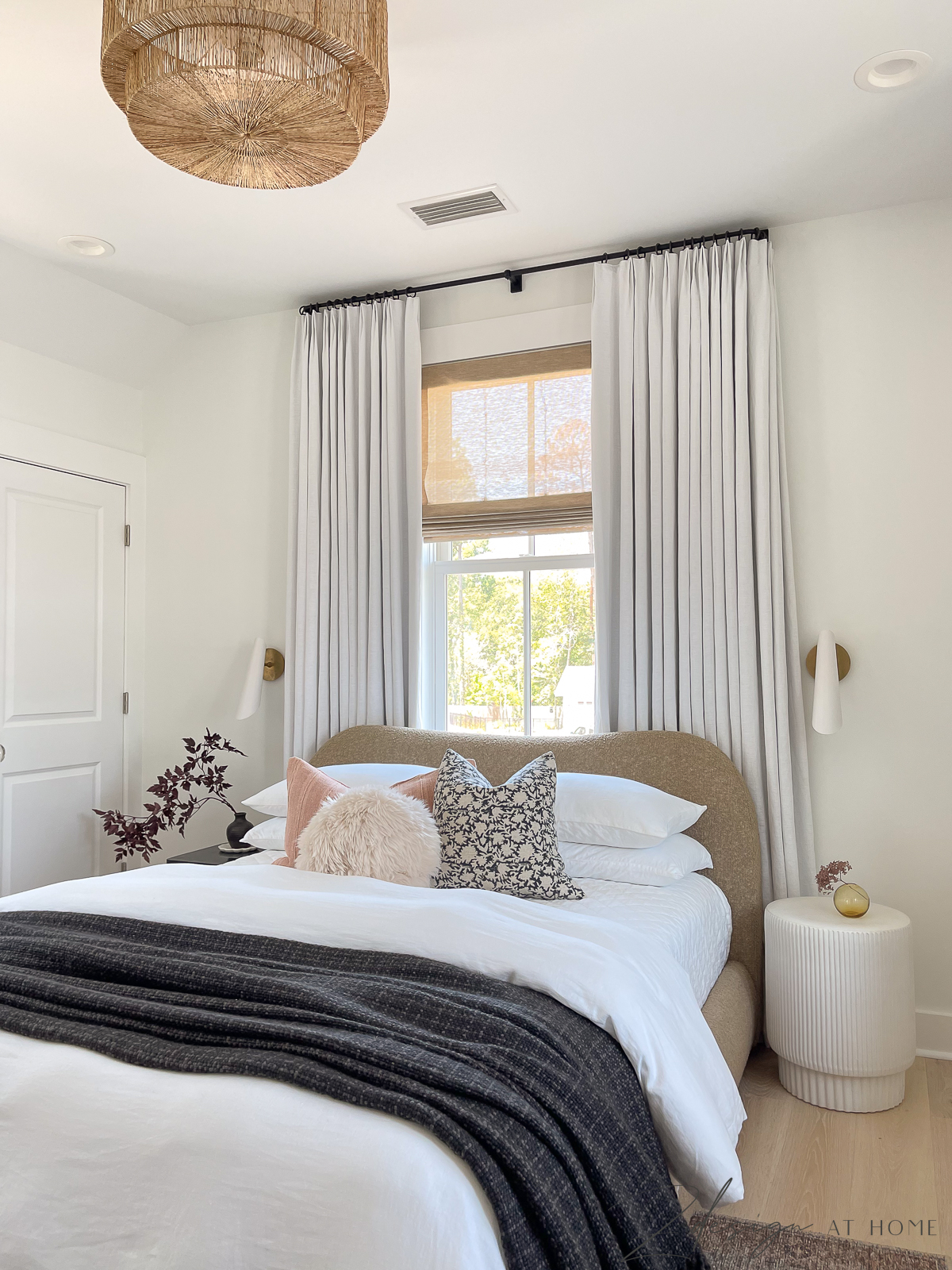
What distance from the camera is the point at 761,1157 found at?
2193mm

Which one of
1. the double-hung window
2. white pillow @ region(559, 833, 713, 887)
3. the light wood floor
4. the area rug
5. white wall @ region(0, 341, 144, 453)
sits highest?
white wall @ region(0, 341, 144, 453)

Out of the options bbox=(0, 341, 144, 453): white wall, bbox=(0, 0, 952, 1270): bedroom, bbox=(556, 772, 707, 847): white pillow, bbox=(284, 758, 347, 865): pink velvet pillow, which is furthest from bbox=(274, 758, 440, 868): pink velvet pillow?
bbox=(0, 341, 144, 453): white wall

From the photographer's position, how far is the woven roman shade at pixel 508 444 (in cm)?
335

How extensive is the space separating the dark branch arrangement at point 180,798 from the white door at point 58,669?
199 millimetres

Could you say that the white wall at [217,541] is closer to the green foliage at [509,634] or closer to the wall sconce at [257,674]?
the wall sconce at [257,674]

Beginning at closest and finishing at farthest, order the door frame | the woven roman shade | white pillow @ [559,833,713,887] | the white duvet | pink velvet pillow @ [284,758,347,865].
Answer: the white duvet < white pillow @ [559,833,713,887] < pink velvet pillow @ [284,758,347,865] < the woven roman shade < the door frame

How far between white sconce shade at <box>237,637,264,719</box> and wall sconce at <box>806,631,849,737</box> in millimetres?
2060

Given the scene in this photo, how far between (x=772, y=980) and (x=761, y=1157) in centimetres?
48

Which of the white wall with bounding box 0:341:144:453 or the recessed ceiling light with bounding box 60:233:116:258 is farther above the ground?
the recessed ceiling light with bounding box 60:233:116:258

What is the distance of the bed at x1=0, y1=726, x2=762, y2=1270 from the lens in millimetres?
1082

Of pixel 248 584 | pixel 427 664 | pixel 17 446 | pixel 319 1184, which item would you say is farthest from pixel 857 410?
pixel 17 446

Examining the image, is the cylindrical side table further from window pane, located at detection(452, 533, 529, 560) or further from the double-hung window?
window pane, located at detection(452, 533, 529, 560)

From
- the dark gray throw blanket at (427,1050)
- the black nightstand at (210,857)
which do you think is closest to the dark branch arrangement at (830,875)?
the dark gray throw blanket at (427,1050)

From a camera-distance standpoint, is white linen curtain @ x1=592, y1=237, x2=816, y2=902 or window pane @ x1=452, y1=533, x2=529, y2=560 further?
window pane @ x1=452, y1=533, x2=529, y2=560
